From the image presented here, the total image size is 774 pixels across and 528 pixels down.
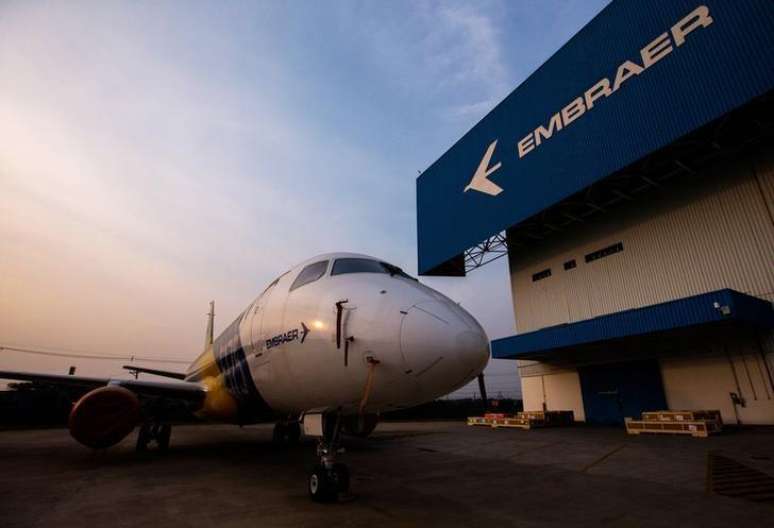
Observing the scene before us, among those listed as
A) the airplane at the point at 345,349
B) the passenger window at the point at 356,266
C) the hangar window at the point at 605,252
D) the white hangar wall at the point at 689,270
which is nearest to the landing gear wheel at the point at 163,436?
the airplane at the point at 345,349

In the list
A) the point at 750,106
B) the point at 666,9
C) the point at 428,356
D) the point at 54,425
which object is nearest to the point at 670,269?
the point at 750,106

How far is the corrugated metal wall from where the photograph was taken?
1571 cm

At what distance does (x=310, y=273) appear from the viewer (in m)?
6.70

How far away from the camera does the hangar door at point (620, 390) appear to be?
62.4 ft

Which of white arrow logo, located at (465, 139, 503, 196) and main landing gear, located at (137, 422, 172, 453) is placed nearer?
main landing gear, located at (137, 422, 172, 453)

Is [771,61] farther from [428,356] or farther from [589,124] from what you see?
[428,356]

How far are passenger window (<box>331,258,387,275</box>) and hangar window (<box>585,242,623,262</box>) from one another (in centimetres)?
1883

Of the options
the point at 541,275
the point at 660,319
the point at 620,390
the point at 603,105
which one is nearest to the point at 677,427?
the point at 660,319

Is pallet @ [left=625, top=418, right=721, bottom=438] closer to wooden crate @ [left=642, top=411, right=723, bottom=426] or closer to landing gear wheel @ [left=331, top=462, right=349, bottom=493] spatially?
wooden crate @ [left=642, top=411, right=723, bottom=426]

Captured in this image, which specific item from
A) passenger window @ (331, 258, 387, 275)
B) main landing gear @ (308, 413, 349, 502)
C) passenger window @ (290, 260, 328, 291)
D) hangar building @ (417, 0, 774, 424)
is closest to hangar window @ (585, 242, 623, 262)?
hangar building @ (417, 0, 774, 424)

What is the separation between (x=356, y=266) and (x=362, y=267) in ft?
0.34

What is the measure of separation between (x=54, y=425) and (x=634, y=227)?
145 feet

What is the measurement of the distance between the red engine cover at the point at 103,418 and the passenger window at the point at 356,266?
7.28 meters

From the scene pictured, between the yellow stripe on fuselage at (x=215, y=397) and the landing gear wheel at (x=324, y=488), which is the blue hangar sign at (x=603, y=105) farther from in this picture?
the landing gear wheel at (x=324, y=488)
